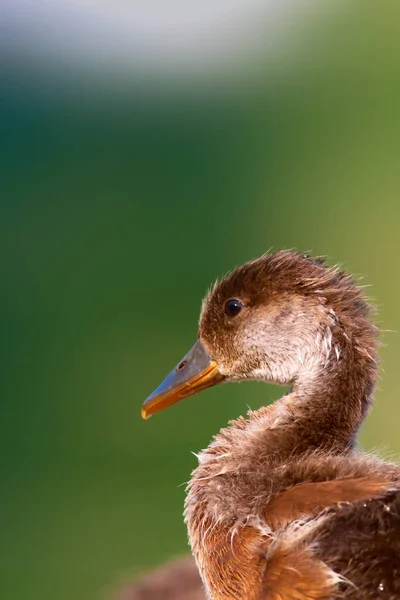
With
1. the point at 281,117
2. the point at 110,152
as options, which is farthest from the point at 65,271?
the point at 281,117

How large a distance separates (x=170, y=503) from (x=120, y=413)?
1380mm

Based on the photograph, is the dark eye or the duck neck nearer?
the duck neck

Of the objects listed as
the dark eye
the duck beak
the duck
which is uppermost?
the dark eye

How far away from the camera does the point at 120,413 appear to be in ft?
20.4

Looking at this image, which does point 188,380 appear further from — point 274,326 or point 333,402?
point 333,402

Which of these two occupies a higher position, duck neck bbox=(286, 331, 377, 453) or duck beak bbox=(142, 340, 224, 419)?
duck beak bbox=(142, 340, 224, 419)

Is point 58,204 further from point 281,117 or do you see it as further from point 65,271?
point 281,117

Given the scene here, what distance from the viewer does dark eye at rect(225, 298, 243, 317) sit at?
85.4 inches

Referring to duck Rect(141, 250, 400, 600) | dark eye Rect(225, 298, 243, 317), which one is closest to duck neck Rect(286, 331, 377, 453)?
duck Rect(141, 250, 400, 600)

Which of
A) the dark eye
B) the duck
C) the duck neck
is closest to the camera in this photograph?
the duck

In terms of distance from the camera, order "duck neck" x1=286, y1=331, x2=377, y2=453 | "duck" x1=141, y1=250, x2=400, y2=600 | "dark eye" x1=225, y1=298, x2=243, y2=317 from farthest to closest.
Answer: "dark eye" x1=225, y1=298, x2=243, y2=317
"duck neck" x1=286, y1=331, x2=377, y2=453
"duck" x1=141, y1=250, x2=400, y2=600

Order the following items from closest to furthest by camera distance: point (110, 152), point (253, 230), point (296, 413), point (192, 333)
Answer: point (296, 413) → point (192, 333) → point (253, 230) → point (110, 152)

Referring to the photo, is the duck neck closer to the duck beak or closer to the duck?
the duck

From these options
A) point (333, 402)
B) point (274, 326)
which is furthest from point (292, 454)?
point (274, 326)
